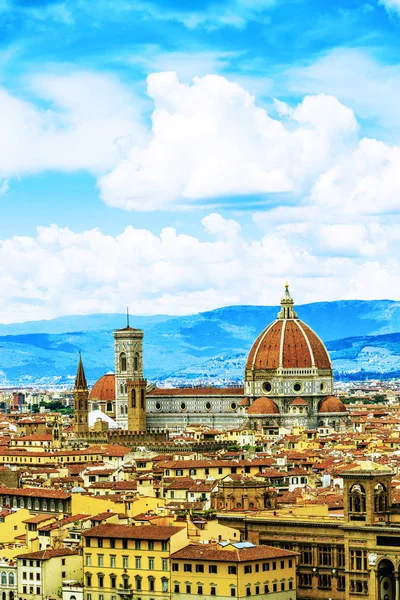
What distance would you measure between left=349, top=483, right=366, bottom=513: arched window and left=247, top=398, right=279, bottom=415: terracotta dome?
265 feet

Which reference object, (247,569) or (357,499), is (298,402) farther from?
(247,569)

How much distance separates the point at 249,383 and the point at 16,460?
44.1m

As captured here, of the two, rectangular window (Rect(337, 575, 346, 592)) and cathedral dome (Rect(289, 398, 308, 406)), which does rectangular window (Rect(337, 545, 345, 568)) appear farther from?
cathedral dome (Rect(289, 398, 308, 406))

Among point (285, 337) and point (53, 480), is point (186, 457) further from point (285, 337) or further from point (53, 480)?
point (285, 337)

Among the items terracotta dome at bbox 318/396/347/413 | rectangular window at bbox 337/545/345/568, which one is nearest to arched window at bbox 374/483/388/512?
rectangular window at bbox 337/545/345/568

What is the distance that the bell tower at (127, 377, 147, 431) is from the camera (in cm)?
14600

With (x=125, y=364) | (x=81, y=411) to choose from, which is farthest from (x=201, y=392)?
(x=81, y=411)

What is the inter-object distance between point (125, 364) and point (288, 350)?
14.0m

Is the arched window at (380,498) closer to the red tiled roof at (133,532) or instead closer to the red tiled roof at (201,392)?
the red tiled roof at (133,532)

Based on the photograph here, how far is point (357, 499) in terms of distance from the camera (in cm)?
6391

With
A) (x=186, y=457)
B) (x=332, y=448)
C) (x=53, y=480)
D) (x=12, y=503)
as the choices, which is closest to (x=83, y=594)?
(x=12, y=503)

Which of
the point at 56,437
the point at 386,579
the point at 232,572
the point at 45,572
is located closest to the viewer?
the point at 232,572

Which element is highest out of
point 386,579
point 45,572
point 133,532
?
point 133,532

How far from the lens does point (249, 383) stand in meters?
151
